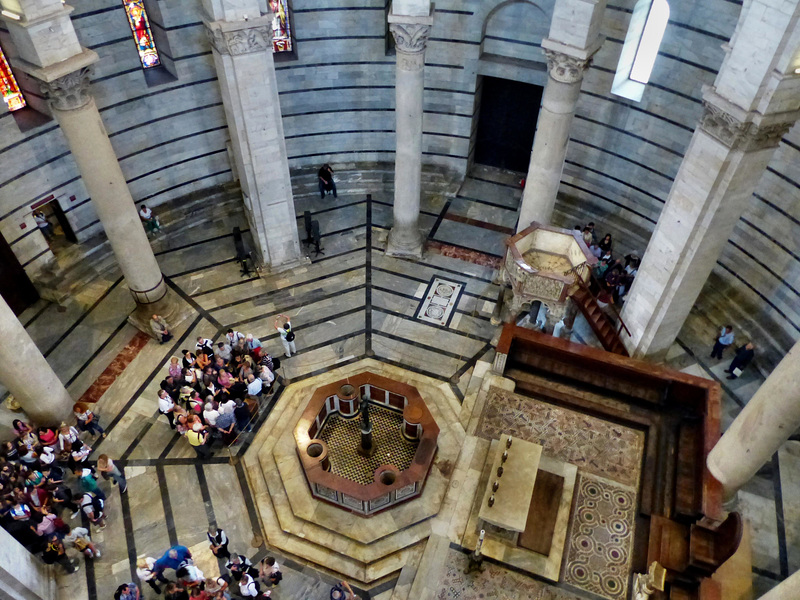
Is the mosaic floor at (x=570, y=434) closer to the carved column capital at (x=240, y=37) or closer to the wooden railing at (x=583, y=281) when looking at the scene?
the wooden railing at (x=583, y=281)

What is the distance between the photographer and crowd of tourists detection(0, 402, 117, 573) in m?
10.1

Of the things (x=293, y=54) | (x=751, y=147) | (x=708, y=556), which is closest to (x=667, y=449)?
(x=708, y=556)

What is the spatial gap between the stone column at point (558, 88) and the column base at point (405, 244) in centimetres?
298

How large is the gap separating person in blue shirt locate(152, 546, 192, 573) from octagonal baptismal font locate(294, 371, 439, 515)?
Answer: 2.24 m

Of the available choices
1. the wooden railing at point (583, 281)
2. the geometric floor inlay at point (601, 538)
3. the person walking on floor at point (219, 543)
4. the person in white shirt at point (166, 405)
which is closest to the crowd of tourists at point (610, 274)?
the wooden railing at point (583, 281)

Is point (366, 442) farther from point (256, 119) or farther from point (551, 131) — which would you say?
point (551, 131)

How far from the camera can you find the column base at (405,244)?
16062 millimetres

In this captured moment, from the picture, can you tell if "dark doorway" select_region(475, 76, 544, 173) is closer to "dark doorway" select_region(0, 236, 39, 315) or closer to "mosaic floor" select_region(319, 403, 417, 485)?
"mosaic floor" select_region(319, 403, 417, 485)

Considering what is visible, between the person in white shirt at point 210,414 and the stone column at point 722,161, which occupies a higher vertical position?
the stone column at point 722,161

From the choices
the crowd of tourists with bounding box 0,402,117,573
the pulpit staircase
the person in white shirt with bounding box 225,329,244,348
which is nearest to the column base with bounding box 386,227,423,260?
the pulpit staircase

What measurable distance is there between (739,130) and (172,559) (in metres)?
10.9

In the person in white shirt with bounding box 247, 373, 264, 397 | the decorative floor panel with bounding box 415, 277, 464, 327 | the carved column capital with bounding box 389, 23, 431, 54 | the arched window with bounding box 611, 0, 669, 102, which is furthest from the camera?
the decorative floor panel with bounding box 415, 277, 464, 327

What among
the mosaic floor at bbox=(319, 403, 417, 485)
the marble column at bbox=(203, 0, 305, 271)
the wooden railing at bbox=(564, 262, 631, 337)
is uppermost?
the marble column at bbox=(203, 0, 305, 271)

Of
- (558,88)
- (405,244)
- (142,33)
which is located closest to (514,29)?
(558,88)
